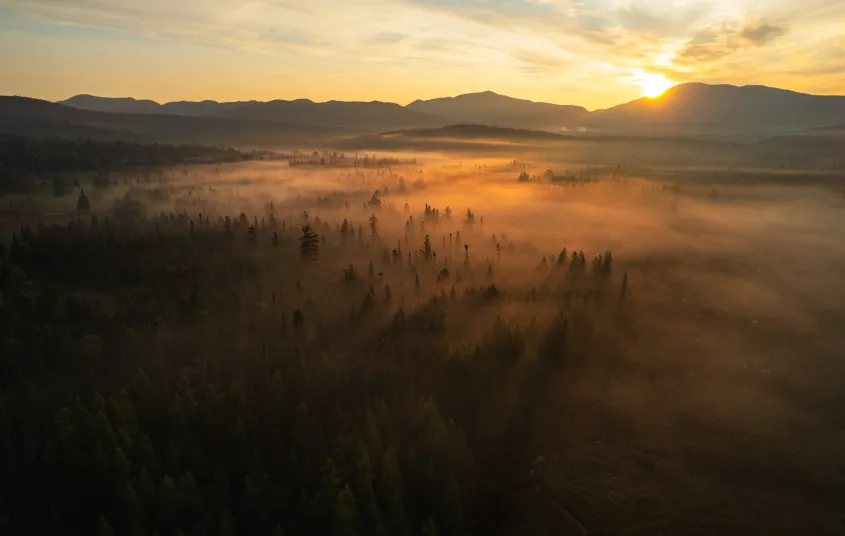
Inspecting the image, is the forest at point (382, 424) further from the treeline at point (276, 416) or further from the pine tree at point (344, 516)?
the treeline at point (276, 416)

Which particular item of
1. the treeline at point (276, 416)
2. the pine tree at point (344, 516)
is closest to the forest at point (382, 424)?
the pine tree at point (344, 516)

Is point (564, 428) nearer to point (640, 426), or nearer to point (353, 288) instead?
point (640, 426)

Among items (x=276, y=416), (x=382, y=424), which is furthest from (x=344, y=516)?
(x=276, y=416)

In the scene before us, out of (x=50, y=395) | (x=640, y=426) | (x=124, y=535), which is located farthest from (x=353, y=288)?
(x=124, y=535)

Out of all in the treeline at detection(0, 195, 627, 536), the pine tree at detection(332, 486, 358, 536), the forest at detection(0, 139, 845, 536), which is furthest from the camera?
the forest at detection(0, 139, 845, 536)

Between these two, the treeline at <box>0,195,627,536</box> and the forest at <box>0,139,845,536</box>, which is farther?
the forest at <box>0,139,845,536</box>

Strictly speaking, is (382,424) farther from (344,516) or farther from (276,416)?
(344,516)

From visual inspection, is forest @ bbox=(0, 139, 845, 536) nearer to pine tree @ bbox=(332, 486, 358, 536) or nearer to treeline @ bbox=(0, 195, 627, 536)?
pine tree @ bbox=(332, 486, 358, 536)

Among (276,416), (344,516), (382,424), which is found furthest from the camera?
(276,416)

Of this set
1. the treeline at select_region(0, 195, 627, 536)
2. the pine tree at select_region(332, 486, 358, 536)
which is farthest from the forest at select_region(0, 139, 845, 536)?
the treeline at select_region(0, 195, 627, 536)
